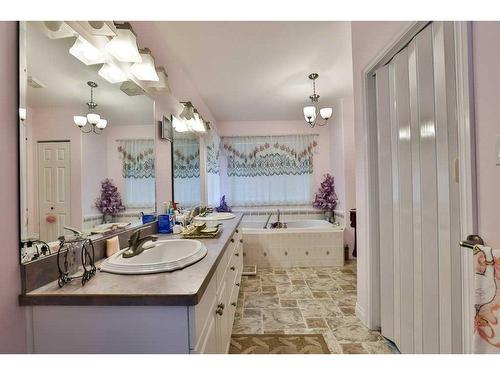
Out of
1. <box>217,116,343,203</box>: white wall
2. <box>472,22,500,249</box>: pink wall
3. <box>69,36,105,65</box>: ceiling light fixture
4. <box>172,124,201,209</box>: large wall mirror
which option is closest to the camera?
<box>472,22,500,249</box>: pink wall

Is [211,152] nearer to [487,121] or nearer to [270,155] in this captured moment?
[270,155]

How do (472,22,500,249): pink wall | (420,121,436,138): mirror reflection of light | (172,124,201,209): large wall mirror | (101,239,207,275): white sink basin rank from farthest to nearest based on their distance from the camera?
(172,124,201,209): large wall mirror
(420,121,436,138): mirror reflection of light
(101,239,207,275): white sink basin
(472,22,500,249): pink wall

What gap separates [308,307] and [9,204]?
229cm

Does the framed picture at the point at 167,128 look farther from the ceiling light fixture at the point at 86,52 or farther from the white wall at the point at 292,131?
the white wall at the point at 292,131

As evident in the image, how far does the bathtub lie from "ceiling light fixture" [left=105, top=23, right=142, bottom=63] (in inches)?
104

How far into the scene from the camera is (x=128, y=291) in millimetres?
821

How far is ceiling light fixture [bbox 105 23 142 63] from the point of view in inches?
51.4

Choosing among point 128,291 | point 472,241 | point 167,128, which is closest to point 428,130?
point 472,241

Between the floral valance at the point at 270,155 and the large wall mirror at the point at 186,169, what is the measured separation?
1455 mm

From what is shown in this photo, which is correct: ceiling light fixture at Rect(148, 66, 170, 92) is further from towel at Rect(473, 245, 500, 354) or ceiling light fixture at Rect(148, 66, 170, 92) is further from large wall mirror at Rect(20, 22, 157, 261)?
towel at Rect(473, 245, 500, 354)

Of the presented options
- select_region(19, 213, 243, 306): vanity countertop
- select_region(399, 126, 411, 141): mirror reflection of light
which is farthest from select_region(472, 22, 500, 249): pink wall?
select_region(19, 213, 243, 306): vanity countertop
